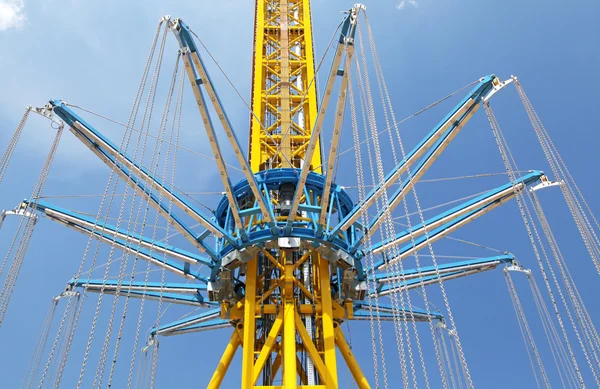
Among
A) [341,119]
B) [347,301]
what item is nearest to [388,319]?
[347,301]

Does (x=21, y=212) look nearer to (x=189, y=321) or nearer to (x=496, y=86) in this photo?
(x=189, y=321)

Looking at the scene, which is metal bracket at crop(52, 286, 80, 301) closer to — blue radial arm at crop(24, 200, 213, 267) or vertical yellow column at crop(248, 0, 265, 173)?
blue radial arm at crop(24, 200, 213, 267)

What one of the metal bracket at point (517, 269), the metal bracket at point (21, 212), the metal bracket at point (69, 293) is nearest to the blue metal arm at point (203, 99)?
the metal bracket at point (21, 212)

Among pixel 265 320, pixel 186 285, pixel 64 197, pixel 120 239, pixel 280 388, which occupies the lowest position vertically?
pixel 280 388

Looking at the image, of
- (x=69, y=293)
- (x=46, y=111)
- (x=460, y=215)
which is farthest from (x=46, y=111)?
(x=460, y=215)

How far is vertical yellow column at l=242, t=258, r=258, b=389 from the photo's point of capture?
62.0 feet

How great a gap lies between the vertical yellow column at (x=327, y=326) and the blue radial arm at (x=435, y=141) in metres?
2.17

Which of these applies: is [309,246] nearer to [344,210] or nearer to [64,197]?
[344,210]

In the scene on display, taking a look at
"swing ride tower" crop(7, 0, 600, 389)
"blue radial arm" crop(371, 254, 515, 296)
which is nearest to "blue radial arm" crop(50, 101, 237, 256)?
"swing ride tower" crop(7, 0, 600, 389)

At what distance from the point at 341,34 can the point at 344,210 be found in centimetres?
928

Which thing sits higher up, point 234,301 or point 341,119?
point 341,119

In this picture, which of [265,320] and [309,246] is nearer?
[309,246]

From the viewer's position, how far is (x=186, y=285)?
2455 cm

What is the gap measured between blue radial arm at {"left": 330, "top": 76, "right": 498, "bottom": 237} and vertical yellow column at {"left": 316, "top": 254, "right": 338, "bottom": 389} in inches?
85.4
